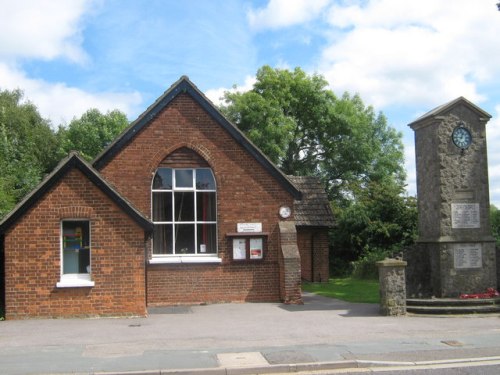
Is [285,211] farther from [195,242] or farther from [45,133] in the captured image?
[45,133]

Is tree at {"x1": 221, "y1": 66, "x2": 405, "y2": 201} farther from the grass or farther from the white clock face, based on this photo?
the white clock face

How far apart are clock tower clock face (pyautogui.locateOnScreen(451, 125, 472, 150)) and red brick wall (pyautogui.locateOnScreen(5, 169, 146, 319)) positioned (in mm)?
8858

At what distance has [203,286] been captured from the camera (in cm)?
1756

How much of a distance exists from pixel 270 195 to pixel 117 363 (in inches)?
380

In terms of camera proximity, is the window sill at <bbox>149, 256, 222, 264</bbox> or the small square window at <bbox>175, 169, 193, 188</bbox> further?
the small square window at <bbox>175, 169, 193, 188</bbox>

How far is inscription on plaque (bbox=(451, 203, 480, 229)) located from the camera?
15.8 meters

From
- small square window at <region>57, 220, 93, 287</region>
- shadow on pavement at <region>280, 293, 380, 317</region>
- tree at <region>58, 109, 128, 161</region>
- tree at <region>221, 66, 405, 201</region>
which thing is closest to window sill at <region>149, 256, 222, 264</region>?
shadow on pavement at <region>280, 293, 380, 317</region>

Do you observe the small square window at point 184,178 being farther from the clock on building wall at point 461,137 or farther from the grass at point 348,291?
the clock on building wall at point 461,137

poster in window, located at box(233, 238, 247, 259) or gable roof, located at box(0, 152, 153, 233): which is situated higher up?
gable roof, located at box(0, 152, 153, 233)

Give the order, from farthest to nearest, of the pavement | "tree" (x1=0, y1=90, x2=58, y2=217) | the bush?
1. "tree" (x1=0, y1=90, x2=58, y2=217)
2. the bush
3. the pavement

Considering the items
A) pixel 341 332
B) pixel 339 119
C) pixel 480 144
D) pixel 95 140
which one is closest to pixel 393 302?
pixel 341 332

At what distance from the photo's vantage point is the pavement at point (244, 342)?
905 cm

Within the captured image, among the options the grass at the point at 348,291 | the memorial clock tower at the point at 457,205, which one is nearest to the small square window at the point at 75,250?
the grass at the point at 348,291

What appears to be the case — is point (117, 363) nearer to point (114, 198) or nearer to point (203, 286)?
point (114, 198)
